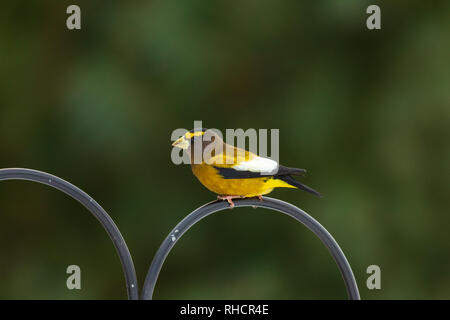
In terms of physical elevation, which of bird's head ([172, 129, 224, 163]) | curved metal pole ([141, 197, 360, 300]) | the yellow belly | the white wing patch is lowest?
curved metal pole ([141, 197, 360, 300])

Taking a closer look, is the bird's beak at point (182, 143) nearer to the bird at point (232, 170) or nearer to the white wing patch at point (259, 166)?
the bird at point (232, 170)

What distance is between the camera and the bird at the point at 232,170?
1936 millimetres

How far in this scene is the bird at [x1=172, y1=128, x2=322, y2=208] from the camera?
1936mm

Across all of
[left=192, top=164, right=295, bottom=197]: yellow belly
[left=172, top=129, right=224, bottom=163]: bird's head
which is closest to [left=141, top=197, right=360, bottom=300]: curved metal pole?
[left=192, top=164, right=295, bottom=197]: yellow belly

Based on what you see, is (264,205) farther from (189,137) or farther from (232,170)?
(189,137)

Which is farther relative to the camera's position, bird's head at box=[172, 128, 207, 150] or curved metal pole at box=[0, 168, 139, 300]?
bird's head at box=[172, 128, 207, 150]

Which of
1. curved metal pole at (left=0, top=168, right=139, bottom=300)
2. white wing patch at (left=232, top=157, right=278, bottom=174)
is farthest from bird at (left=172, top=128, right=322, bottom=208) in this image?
curved metal pole at (left=0, top=168, right=139, bottom=300)

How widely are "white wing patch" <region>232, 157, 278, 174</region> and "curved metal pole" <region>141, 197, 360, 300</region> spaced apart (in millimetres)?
91

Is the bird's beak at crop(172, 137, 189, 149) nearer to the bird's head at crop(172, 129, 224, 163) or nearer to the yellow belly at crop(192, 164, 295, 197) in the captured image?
the bird's head at crop(172, 129, 224, 163)

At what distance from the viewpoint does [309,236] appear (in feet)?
13.8

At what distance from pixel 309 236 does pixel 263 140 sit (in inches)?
33.6

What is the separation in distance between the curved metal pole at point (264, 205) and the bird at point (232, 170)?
0.05m

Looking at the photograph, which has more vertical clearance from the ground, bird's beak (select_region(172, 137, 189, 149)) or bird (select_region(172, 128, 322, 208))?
bird's beak (select_region(172, 137, 189, 149))
